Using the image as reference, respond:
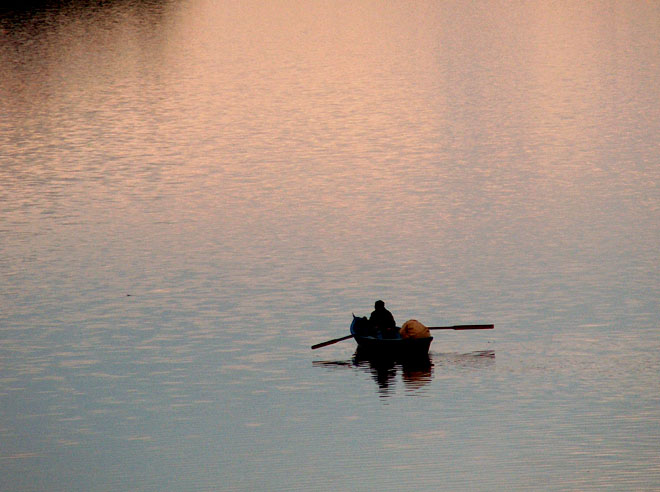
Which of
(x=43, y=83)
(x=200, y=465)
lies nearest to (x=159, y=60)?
(x=43, y=83)

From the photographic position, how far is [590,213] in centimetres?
5222

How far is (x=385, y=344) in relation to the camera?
112 ft

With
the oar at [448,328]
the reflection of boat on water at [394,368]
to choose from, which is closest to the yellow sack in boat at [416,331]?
the reflection of boat on water at [394,368]

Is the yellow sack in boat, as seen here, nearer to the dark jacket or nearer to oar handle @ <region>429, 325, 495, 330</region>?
the dark jacket

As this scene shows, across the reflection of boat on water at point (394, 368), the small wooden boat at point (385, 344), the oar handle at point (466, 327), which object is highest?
the oar handle at point (466, 327)

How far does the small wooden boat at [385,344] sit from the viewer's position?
3391 centimetres

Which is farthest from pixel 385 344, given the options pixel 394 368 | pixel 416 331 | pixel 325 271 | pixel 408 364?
pixel 325 271

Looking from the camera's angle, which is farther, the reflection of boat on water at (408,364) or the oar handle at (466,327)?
the oar handle at (466,327)

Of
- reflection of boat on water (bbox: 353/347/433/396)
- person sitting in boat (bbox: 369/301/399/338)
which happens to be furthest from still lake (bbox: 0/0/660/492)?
person sitting in boat (bbox: 369/301/399/338)

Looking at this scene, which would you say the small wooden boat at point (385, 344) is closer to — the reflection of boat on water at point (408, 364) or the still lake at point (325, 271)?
the reflection of boat on water at point (408, 364)

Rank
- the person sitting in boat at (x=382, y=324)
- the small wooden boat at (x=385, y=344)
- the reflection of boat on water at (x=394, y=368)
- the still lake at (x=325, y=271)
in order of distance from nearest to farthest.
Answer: the still lake at (x=325, y=271)
the reflection of boat on water at (x=394, y=368)
the small wooden boat at (x=385, y=344)
the person sitting in boat at (x=382, y=324)

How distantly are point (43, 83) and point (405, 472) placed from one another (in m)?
67.8

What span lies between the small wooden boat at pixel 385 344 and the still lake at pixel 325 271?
0.49m

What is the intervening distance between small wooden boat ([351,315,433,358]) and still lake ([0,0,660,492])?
49cm
